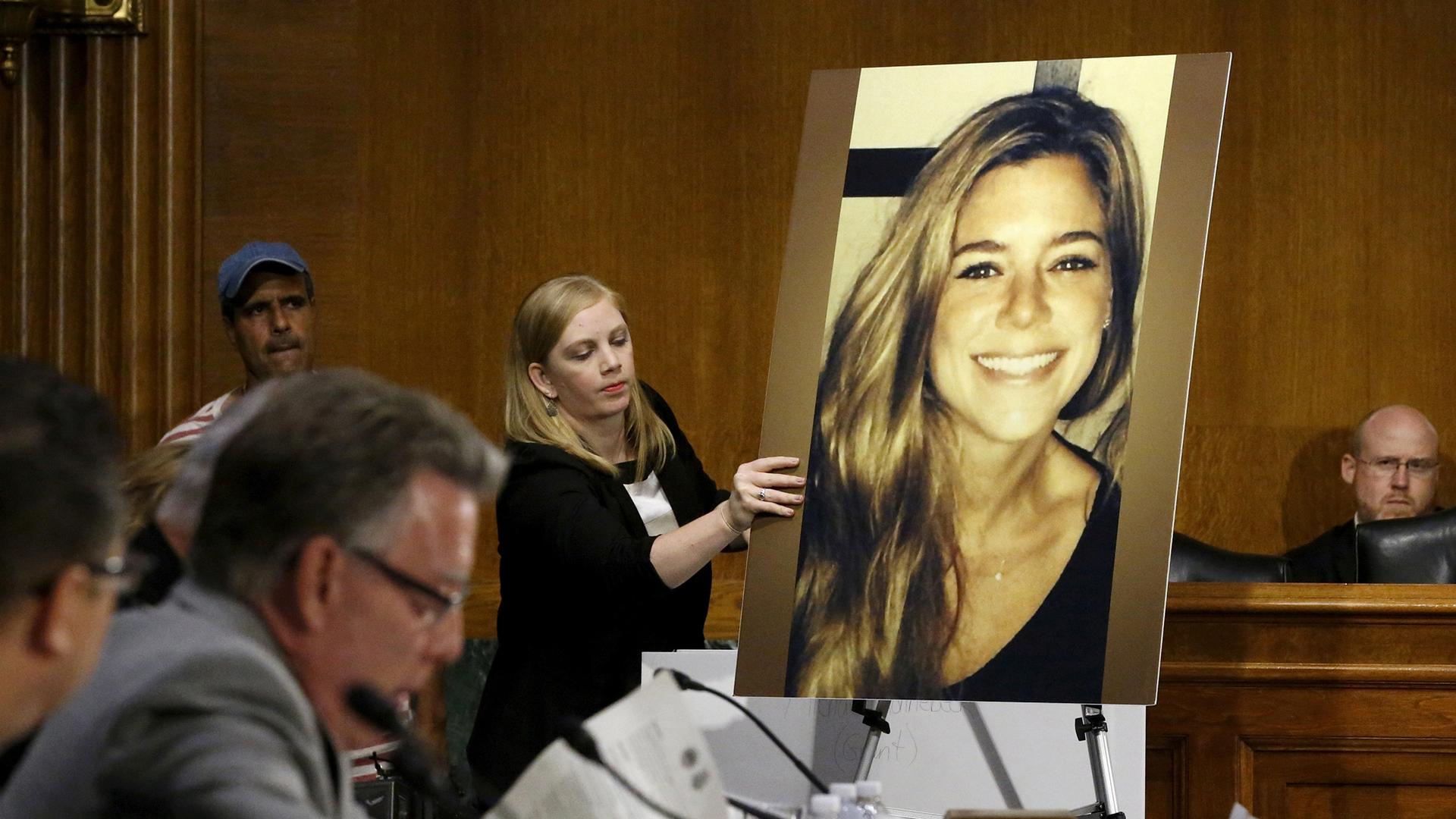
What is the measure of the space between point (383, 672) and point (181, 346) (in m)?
3.30

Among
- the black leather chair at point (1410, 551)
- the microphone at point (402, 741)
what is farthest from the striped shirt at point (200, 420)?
the black leather chair at point (1410, 551)

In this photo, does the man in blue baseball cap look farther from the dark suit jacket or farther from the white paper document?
the dark suit jacket

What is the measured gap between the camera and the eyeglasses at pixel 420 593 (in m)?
1.17

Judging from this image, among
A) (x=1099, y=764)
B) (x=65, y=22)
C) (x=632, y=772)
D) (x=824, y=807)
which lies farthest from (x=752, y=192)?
(x=632, y=772)

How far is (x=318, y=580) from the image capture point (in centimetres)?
117

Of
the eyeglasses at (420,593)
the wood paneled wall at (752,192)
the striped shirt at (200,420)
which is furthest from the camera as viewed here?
the wood paneled wall at (752,192)

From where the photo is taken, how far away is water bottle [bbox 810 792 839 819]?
1.71 metres

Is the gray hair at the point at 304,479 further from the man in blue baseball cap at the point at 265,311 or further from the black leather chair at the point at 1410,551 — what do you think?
the black leather chair at the point at 1410,551

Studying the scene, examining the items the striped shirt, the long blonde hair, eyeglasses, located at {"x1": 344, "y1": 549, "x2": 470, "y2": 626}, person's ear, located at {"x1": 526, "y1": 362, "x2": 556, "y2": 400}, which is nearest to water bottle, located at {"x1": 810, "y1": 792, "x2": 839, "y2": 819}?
eyeglasses, located at {"x1": 344, "y1": 549, "x2": 470, "y2": 626}

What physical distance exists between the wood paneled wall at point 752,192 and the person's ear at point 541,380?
171 centimetres

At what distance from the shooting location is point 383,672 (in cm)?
120

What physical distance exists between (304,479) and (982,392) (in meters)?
1.48

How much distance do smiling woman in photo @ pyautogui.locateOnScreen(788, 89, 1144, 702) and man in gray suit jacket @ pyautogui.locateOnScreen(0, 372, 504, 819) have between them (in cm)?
125

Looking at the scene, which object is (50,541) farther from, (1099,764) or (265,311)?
(265,311)
